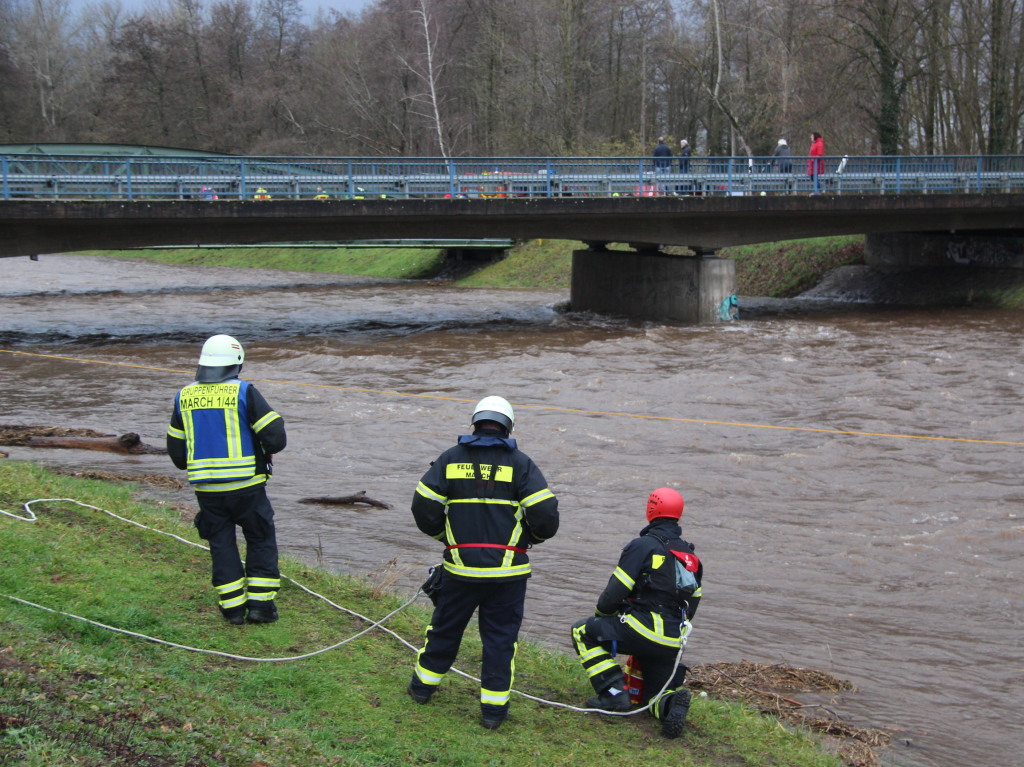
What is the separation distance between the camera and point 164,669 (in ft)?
16.9

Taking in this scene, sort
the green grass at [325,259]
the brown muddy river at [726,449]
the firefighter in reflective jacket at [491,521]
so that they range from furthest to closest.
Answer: the green grass at [325,259]
the brown muddy river at [726,449]
the firefighter in reflective jacket at [491,521]

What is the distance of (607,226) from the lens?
99.7 ft

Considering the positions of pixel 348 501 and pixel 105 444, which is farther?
pixel 105 444

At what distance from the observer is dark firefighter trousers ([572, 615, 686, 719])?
5.56m

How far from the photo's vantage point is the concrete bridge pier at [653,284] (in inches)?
1198

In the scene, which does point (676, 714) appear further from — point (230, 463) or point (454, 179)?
point (454, 179)

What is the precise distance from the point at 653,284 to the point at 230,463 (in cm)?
2677

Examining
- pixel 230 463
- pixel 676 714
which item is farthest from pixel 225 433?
pixel 676 714

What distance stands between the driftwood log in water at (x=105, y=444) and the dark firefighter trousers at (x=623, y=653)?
30.7ft

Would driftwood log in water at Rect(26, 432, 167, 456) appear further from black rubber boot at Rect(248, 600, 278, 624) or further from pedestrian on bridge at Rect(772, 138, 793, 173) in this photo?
pedestrian on bridge at Rect(772, 138, 793, 173)

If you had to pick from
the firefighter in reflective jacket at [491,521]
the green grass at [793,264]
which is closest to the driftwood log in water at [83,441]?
the firefighter in reflective jacket at [491,521]

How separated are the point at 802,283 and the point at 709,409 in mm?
22949

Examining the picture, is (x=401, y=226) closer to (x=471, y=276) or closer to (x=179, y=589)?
(x=471, y=276)

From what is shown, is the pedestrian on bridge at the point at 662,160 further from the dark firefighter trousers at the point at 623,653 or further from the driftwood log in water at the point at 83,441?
the dark firefighter trousers at the point at 623,653
